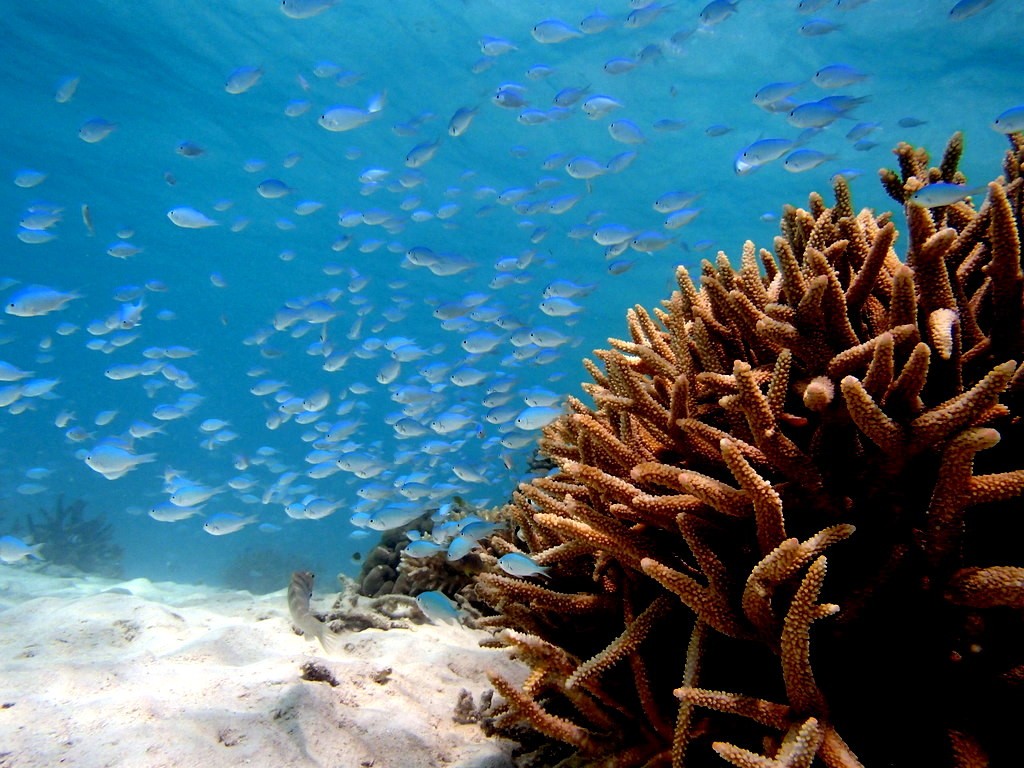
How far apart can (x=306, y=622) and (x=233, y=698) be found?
1.29 m

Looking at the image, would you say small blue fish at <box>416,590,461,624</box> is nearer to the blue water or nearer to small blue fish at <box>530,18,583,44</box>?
the blue water

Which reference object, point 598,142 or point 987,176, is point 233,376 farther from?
point 987,176

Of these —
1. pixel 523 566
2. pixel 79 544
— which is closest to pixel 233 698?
pixel 523 566

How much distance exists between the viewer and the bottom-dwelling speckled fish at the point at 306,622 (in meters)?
3.90

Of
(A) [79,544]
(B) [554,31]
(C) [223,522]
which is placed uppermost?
(B) [554,31]

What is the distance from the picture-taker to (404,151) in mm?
29984

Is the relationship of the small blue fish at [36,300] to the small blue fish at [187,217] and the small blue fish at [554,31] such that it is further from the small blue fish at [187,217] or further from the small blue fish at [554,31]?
the small blue fish at [554,31]

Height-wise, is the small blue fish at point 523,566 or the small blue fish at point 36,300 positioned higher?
the small blue fish at point 36,300

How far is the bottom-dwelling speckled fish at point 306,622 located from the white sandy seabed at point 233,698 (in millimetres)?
88

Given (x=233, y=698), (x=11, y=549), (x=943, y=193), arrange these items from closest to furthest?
(x=943, y=193), (x=233, y=698), (x=11, y=549)

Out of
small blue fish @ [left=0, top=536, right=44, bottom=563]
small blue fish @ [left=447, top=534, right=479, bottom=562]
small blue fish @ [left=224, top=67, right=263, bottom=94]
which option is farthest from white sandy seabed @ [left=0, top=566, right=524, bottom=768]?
small blue fish @ [left=224, top=67, right=263, bottom=94]

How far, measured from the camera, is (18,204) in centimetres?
3731

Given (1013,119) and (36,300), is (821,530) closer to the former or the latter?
(1013,119)

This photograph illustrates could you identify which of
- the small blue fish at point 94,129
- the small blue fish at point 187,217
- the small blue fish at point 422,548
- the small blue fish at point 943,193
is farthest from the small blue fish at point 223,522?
the small blue fish at point 94,129
